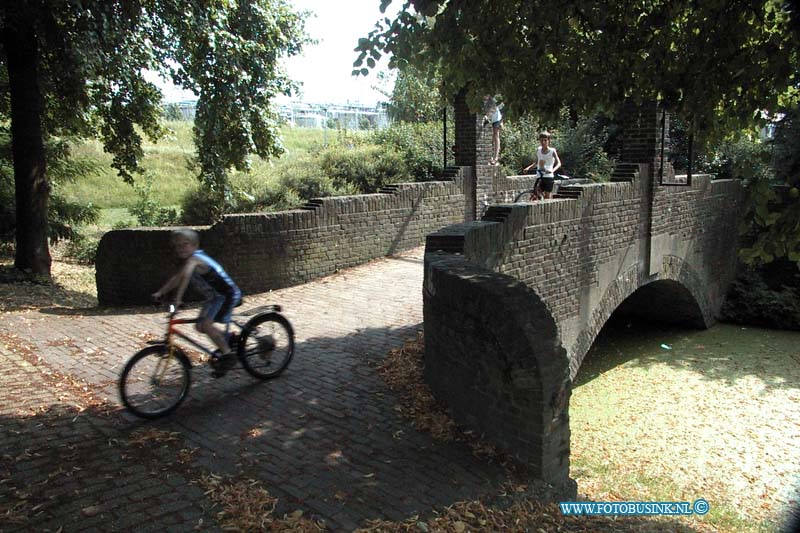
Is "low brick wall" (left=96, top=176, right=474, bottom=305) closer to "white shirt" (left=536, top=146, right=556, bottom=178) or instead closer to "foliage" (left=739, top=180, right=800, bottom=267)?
"white shirt" (left=536, top=146, right=556, bottom=178)

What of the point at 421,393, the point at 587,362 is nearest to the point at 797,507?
the point at 421,393

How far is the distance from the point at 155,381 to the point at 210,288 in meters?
0.94

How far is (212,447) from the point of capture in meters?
5.32

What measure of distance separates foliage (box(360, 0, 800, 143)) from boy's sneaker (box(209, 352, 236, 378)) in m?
3.91

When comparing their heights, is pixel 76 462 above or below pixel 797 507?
below

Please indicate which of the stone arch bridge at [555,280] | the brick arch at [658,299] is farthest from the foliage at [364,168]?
the brick arch at [658,299]

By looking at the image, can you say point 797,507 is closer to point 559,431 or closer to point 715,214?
point 559,431

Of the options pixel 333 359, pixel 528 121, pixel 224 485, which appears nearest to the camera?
pixel 224 485

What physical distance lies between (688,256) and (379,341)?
10.1 m

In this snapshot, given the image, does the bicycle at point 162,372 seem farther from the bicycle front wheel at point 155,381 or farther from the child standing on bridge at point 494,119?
the child standing on bridge at point 494,119

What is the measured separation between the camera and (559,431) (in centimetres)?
555

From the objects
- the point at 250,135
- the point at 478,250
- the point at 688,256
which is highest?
the point at 250,135

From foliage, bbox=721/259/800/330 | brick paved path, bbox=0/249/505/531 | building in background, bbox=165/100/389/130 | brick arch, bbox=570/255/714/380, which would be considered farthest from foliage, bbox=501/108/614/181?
building in background, bbox=165/100/389/130

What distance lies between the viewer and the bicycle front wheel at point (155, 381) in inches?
226
